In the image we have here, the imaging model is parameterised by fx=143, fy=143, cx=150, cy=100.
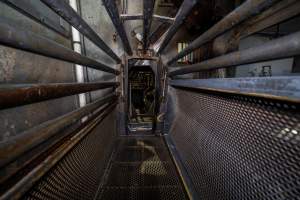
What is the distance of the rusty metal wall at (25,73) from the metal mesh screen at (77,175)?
47cm

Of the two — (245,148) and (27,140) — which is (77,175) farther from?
(245,148)

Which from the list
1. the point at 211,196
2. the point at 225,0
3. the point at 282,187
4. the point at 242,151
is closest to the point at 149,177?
the point at 211,196

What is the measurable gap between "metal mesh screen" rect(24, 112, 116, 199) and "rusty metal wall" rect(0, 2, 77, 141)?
468 mm

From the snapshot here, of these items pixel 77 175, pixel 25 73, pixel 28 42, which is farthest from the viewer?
pixel 25 73

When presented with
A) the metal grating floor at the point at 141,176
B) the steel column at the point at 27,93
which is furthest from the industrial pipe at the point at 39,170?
the metal grating floor at the point at 141,176

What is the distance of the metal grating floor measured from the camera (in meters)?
1.10

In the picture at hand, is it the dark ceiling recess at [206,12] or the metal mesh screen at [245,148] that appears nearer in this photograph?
the metal mesh screen at [245,148]

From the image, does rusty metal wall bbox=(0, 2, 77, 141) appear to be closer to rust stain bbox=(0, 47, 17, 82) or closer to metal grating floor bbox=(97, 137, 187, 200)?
rust stain bbox=(0, 47, 17, 82)

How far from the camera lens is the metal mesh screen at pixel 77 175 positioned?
610mm

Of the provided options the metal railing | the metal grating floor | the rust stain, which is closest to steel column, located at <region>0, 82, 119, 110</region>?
the metal railing

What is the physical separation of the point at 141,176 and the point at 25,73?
124 centimetres

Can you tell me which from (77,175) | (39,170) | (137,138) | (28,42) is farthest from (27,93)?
(137,138)

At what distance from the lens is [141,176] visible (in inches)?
51.2

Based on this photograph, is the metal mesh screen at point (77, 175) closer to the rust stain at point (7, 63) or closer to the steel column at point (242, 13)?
the rust stain at point (7, 63)
